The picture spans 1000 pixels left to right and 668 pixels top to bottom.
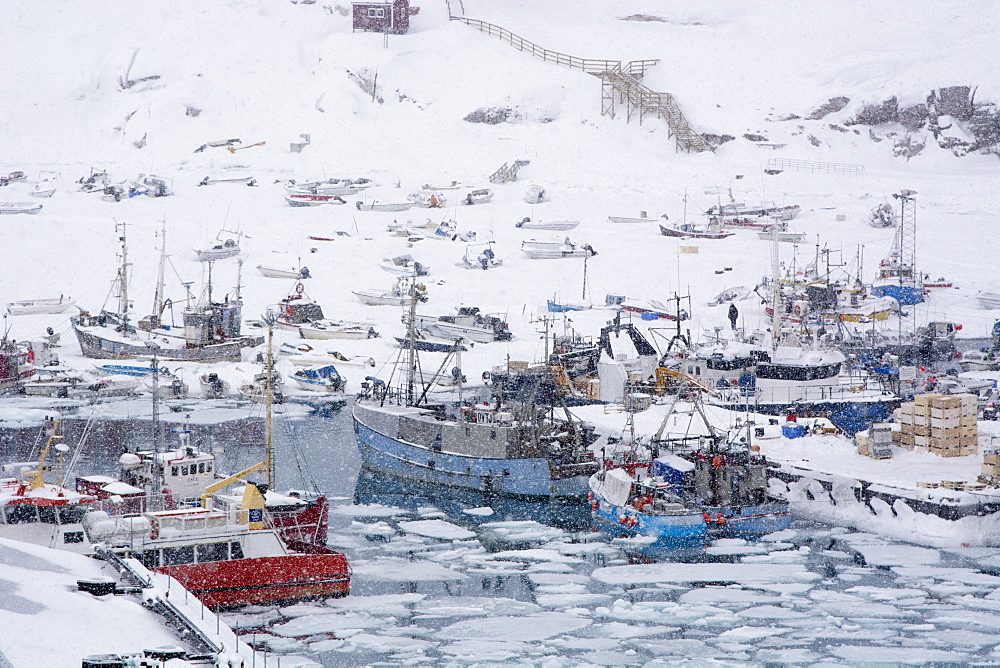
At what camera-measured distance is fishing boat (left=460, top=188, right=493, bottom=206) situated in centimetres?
7412

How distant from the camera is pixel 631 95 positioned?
87625 mm

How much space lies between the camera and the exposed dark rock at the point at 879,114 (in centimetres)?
8375

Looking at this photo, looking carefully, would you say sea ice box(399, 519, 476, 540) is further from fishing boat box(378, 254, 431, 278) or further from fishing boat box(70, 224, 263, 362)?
fishing boat box(378, 254, 431, 278)

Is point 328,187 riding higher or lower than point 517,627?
higher

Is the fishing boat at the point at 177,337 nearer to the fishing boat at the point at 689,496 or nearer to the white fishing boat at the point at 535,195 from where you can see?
the fishing boat at the point at 689,496

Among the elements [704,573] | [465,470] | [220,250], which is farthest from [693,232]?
[704,573]

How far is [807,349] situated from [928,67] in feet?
166

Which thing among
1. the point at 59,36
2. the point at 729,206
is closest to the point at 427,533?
the point at 729,206

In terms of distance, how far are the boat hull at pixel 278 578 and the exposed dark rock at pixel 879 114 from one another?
67.4m

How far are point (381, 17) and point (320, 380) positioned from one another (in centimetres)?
5690

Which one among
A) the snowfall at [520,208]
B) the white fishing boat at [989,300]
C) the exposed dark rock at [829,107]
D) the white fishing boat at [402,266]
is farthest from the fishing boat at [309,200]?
the white fishing boat at [989,300]

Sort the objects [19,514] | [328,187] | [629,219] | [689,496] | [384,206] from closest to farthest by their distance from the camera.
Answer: [19,514] < [689,496] < [629,219] < [384,206] < [328,187]

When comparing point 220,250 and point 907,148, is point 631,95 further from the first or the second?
point 220,250

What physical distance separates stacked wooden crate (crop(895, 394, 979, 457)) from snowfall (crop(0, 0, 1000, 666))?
735 millimetres
